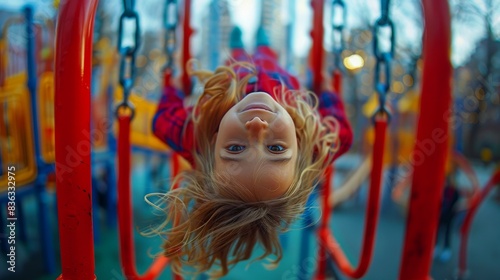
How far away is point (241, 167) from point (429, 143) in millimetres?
273

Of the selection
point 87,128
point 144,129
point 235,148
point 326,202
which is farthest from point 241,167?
point 144,129

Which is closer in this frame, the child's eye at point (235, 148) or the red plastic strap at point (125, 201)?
the child's eye at point (235, 148)

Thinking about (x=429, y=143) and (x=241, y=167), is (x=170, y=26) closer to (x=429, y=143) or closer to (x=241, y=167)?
(x=241, y=167)

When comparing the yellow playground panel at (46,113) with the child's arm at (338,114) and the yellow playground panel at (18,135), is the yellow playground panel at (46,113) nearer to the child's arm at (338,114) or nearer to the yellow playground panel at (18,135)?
the yellow playground panel at (18,135)

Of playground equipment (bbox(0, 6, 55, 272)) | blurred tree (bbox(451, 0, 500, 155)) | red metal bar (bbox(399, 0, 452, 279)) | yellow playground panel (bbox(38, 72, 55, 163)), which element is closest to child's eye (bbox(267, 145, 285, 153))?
red metal bar (bbox(399, 0, 452, 279))

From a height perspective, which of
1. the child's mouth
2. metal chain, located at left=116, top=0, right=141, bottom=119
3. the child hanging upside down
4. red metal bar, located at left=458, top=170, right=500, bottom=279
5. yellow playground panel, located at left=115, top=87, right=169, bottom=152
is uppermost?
metal chain, located at left=116, top=0, right=141, bottom=119

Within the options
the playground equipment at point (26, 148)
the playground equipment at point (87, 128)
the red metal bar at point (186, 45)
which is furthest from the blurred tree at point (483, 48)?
the playground equipment at point (26, 148)

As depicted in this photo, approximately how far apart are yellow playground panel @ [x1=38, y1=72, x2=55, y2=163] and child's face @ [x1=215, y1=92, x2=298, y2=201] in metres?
1.31

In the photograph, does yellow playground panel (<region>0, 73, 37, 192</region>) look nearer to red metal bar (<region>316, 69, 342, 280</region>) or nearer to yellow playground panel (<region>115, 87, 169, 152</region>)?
yellow playground panel (<region>115, 87, 169, 152</region>)

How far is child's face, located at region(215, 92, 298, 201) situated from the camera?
52cm

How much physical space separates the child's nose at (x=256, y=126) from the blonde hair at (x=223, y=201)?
0.31 ft

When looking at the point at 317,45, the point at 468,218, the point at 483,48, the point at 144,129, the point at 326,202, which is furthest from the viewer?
the point at 483,48

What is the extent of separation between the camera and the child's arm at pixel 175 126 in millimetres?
729

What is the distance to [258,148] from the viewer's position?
1.72ft
